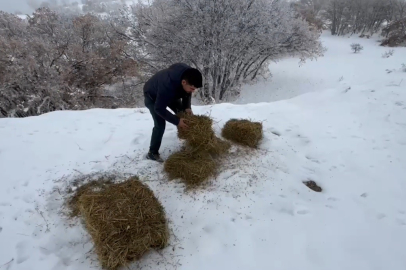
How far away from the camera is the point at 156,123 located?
130 inches

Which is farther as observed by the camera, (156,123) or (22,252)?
(156,123)

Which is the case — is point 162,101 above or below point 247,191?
above

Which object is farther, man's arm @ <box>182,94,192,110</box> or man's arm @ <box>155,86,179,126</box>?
man's arm @ <box>182,94,192,110</box>

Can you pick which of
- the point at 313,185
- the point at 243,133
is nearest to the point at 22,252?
the point at 243,133

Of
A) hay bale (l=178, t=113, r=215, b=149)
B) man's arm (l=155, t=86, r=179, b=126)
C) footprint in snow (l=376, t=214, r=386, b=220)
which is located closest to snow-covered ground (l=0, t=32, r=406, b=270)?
footprint in snow (l=376, t=214, r=386, b=220)

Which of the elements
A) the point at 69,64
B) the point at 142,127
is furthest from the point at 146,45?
the point at 142,127

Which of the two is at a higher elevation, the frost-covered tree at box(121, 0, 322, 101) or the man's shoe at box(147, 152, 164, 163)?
the frost-covered tree at box(121, 0, 322, 101)

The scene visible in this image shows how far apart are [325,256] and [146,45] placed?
13023 mm

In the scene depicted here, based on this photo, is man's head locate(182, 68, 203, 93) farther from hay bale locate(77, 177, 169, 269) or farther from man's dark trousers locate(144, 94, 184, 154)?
hay bale locate(77, 177, 169, 269)

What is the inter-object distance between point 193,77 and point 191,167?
3.85ft

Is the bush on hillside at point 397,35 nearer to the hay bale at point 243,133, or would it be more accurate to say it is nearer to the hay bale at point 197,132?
the hay bale at point 243,133

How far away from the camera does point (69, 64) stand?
1212 centimetres

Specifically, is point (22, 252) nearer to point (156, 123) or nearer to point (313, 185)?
point (156, 123)

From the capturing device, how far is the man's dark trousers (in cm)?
324
